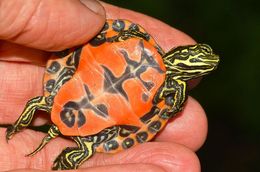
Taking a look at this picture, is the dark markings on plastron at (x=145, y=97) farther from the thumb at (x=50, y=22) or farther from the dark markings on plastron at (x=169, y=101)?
the thumb at (x=50, y=22)

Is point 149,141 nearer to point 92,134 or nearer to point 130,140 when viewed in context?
point 130,140

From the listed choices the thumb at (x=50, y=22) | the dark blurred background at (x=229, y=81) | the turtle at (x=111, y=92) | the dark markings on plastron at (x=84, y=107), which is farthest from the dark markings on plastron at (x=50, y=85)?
the dark blurred background at (x=229, y=81)

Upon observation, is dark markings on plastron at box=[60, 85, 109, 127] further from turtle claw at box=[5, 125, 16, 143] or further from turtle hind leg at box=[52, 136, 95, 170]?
turtle claw at box=[5, 125, 16, 143]

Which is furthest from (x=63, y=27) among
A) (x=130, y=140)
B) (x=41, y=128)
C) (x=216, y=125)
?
(x=216, y=125)

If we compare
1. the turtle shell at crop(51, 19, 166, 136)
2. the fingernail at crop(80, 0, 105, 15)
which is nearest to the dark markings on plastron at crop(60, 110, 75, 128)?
the turtle shell at crop(51, 19, 166, 136)

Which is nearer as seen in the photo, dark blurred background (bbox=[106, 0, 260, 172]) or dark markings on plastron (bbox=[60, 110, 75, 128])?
dark markings on plastron (bbox=[60, 110, 75, 128])
